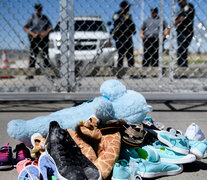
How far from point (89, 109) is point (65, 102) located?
127cm

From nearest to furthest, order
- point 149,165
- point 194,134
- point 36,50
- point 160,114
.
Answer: point 149,165, point 194,134, point 160,114, point 36,50

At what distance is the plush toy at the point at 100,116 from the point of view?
1.14 m

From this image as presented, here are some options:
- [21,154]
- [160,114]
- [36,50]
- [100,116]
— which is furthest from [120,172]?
[36,50]

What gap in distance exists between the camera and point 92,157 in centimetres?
105

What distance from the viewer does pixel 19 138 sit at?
3.73ft

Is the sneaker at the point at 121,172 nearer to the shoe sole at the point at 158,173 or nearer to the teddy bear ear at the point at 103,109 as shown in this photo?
the shoe sole at the point at 158,173

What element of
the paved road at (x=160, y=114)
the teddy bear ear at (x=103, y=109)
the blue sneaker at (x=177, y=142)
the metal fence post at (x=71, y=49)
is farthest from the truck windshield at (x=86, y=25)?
the blue sneaker at (x=177, y=142)

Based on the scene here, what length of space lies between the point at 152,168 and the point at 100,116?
316 millimetres

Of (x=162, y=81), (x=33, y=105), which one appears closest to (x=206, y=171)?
(x=162, y=81)

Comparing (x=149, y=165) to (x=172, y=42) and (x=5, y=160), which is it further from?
(x=172, y=42)

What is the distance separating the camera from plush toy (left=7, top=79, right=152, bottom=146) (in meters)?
1.14

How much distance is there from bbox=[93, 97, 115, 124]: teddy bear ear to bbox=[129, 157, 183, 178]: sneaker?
0.21m

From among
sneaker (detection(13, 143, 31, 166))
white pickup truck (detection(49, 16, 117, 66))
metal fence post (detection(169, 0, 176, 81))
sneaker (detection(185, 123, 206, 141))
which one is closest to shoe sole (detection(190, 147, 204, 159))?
sneaker (detection(185, 123, 206, 141))

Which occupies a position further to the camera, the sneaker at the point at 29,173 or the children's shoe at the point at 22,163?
the children's shoe at the point at 22,163
